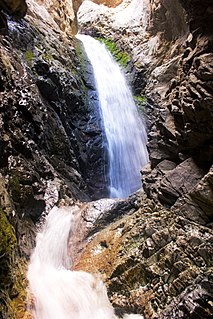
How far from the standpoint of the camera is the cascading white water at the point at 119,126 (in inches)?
691

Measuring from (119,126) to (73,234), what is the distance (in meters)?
10.9

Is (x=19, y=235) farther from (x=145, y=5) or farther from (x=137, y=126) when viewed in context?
(x=145, y=5)

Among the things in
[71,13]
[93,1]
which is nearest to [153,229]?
[71,13]

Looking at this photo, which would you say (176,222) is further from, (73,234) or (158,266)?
(73,234)

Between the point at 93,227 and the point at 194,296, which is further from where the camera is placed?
the point at 93,227

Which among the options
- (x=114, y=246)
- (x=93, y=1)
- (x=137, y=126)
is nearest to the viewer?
(x=114, y=246)

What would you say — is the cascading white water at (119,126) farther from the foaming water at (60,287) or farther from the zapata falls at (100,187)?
the foaming water at (60,287)

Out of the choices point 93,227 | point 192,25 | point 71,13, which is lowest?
point 93,227

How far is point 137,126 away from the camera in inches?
809

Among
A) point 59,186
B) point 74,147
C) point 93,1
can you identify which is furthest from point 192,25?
point 93,1

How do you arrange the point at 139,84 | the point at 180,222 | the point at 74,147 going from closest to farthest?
the point at 180,222 < the point at 74,147 < the point at 139,84

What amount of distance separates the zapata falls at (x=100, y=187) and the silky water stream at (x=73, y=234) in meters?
0.04

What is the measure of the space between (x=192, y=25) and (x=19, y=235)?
7.86 meters

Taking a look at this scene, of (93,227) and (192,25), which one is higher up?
(192,25)
